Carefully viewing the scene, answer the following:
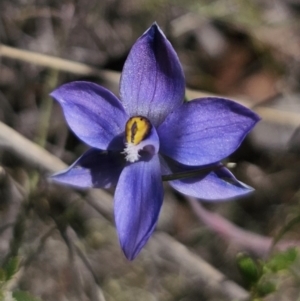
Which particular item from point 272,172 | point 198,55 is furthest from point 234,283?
point 198,55

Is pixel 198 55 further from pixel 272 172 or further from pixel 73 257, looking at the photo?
pixel 73 257

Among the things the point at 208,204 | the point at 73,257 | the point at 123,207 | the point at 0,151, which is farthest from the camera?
the point at 208,204

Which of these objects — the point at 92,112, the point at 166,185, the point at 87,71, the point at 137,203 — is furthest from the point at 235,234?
the point at 92,112

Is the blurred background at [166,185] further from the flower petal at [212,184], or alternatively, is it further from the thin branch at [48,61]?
the flower petal at [212,184]

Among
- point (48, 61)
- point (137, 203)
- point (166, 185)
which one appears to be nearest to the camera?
point (137, 203)

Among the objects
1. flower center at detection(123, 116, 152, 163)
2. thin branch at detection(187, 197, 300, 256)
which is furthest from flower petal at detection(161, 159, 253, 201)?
thin branch at detection(187, 197, 300, 256)

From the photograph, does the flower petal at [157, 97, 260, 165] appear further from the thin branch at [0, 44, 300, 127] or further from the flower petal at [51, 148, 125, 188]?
the thin branch at [0, 44, 300, 127]

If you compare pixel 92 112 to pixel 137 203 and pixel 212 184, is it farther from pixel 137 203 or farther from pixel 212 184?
pixel 212 184
